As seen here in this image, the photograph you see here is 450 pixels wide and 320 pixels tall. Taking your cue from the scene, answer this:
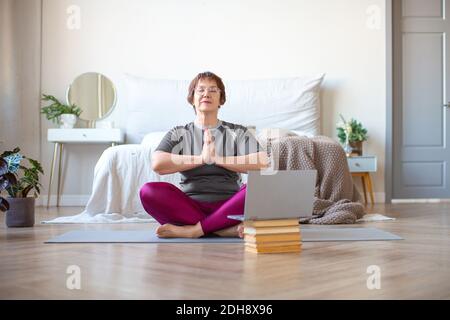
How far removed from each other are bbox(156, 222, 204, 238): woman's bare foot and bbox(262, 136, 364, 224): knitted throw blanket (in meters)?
1.33

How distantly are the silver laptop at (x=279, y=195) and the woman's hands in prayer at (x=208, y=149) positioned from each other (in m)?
0.34

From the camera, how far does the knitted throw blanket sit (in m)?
3.98

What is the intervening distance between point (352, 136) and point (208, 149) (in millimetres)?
3503

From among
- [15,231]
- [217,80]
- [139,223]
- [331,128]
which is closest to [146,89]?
[331,128]

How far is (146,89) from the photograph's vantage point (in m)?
5.90

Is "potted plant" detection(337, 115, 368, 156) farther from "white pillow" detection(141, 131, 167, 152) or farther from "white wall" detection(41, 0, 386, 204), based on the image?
"white pillow" detection(141, 131, 167, 152)

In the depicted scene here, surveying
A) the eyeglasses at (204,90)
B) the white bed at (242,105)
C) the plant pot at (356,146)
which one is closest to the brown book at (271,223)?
the eyeglasses at (204,90)

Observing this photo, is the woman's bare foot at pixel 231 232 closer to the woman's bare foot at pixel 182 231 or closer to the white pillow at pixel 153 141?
the woman's bare foot at pixel 182 231

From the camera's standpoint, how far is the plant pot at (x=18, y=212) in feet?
11.6

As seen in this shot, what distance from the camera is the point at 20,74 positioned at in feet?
19.3

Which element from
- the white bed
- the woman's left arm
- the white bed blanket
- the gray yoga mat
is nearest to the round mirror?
the white bed

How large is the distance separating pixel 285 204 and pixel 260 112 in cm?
353

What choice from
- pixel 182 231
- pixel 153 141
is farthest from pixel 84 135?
pixel 182 231
